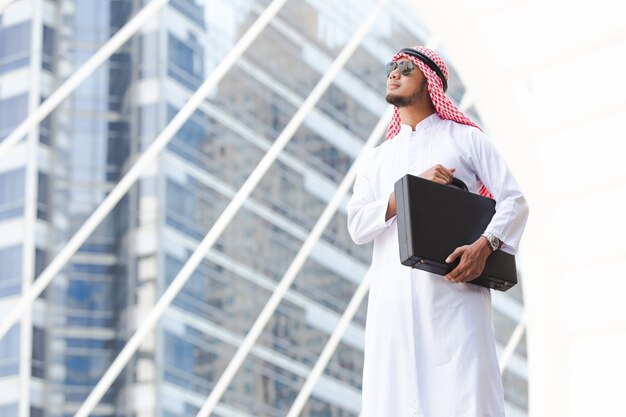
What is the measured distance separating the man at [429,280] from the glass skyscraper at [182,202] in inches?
1194

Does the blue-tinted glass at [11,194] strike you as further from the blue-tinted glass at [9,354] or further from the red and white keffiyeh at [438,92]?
the red and white keffiyeh at [438,92]

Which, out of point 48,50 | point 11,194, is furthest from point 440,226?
point 48,50

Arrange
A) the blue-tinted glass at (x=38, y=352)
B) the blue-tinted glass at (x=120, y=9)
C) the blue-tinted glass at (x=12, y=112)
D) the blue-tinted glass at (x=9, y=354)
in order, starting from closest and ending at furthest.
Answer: the blue-tinted glass at (x=9, y=354)
the blue-tinted glass at (x=12, y=112)
the blue-tinted glass at (x=38, y=352)
the blue-tinted glass at (x=120, y=9)

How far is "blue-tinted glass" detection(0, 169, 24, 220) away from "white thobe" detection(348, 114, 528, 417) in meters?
31.5

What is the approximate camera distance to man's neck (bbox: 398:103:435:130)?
347 cm

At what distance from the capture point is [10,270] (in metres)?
33.4

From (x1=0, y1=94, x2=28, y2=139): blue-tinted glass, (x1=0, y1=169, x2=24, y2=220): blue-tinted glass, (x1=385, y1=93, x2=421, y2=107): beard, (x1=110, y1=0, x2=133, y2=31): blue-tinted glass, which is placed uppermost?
(x1=110, y1=0, x2=133, y2=31): blue-tinted glass

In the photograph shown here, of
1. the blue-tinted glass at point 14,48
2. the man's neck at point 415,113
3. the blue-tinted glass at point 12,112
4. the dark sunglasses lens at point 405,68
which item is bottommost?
the man's neck at point 415,113

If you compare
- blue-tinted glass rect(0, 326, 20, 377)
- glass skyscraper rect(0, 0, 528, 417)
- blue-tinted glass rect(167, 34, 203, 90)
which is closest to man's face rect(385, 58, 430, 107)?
glass skyscraper rect(0, 0, 528, 417)

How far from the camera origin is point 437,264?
10.1 feet

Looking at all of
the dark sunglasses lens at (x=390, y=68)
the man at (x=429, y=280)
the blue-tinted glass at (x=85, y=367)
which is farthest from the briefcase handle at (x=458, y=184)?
the blue-tinted glass at (x=85, y=367)

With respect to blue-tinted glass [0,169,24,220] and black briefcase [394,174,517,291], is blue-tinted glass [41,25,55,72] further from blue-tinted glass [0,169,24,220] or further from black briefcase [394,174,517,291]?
black briefcase [394,174,517,291]

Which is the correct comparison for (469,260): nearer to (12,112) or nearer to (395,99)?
(395,99)

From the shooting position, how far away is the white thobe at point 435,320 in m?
3.09
